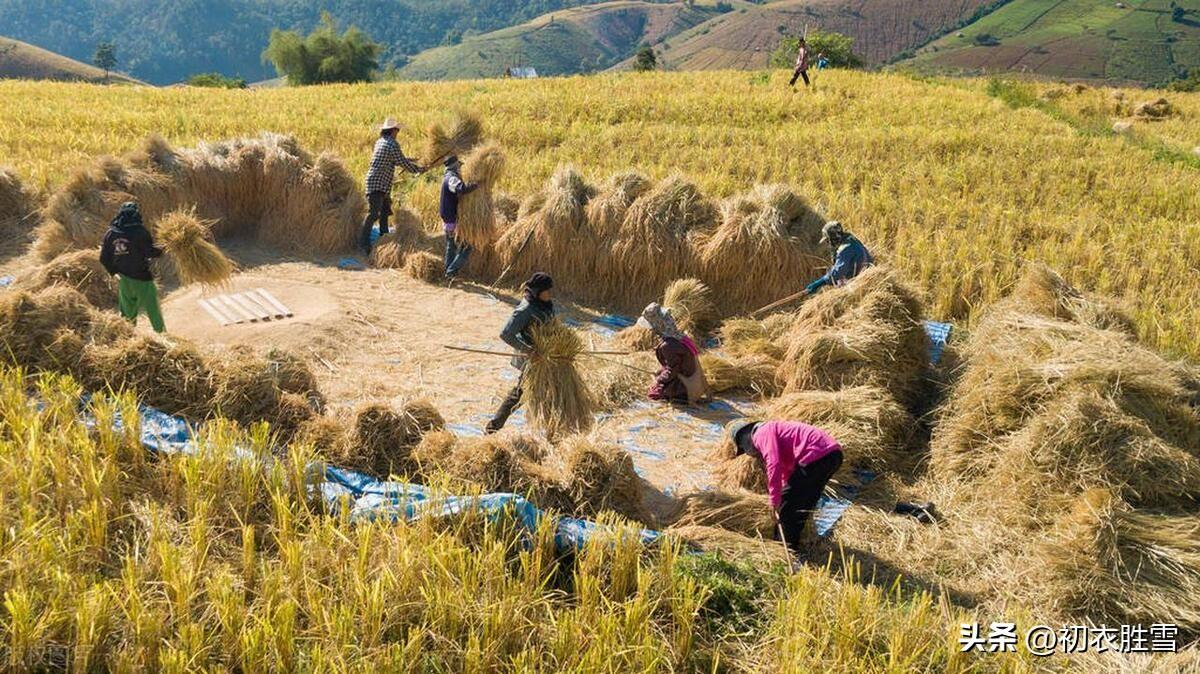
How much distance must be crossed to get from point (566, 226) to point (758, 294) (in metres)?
2.34

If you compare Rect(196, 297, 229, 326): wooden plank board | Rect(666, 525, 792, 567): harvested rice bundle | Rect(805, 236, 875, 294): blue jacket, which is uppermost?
Rect(805, 236, 875, 294): blue jacket

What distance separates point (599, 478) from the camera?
4.18 meters

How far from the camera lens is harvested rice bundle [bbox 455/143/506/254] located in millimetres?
8719

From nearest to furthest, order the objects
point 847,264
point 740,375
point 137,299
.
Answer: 1. point 137,299
2. point 740,375
3. point 847,264

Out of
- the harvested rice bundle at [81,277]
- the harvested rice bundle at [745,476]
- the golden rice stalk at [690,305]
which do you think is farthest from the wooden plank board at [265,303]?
the harvested rice bundle at [745,476]

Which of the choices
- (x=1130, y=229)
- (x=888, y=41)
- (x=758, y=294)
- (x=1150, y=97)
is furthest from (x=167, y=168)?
(x=888, y=41)

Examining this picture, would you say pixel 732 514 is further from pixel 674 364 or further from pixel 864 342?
pixel 864 342

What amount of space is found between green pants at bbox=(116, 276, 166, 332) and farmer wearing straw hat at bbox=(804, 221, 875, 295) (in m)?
5.78

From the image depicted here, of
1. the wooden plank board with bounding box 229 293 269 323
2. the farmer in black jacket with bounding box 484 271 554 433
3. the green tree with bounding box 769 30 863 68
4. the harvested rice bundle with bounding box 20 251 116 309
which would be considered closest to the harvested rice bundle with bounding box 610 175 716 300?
the farmer in black jacket with bounding box 484 271 554 433

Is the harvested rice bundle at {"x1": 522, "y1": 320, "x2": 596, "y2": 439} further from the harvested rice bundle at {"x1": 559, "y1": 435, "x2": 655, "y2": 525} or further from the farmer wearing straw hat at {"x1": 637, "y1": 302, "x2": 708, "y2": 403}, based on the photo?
the farmer wearing straw hat at {"x1": 637, "y1": 302, "x2": 708, "y2": 403}

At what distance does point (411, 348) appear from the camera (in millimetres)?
7145

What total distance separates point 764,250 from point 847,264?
133 centimetres

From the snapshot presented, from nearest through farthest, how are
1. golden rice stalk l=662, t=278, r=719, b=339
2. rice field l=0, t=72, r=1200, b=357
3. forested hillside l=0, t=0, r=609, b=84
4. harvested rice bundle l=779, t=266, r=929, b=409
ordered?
harvested rice bundle l=779, t=266, r=929, b=409, golden rice stalk l=662, t=278, r=719, b=339, rice field l=0, t=72, r=1200, b=357, forested hillside l=0, t=0, r=609, b=84

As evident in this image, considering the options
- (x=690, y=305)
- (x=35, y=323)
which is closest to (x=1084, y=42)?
(x=690, y=305)
